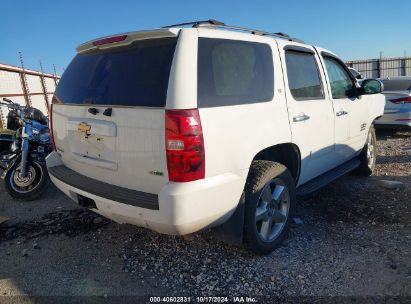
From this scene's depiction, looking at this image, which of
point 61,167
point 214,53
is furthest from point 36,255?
point 214,53

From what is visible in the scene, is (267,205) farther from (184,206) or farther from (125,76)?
(125,76)

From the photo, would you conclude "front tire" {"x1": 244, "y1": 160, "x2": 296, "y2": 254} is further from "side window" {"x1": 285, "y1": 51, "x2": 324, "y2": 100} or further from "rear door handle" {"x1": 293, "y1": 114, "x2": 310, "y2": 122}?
"side window" {"x1": 285, "y1": 51, "x2": 324, "y2": 100}

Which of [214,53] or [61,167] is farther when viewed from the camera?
[61,167]

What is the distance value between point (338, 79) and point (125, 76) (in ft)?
9.64

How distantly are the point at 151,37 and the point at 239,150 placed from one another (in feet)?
3.61

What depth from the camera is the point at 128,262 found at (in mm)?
3268

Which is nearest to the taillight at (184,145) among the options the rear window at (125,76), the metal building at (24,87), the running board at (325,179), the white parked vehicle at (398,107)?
the rear window at (125,76)

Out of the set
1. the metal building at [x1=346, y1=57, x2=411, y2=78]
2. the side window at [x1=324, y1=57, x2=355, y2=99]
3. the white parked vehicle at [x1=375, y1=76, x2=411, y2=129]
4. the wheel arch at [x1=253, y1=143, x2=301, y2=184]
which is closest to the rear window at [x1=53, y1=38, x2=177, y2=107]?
the wheel arch at [x1=253, y1=143, x2=301, y2=184]

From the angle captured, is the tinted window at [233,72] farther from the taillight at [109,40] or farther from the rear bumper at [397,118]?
the rear bumper at [397,118]

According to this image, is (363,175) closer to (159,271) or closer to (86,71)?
(159,271)

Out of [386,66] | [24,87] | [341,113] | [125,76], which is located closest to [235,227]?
[125,76]

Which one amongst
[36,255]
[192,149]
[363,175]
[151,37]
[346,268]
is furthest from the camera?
[363,175]

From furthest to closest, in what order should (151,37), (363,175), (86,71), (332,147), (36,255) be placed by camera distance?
1. (363,175)
2. (332,147)
3. (36,255)
4. (86,71)
5. (151,37)

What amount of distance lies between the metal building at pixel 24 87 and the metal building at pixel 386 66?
62.1ft
